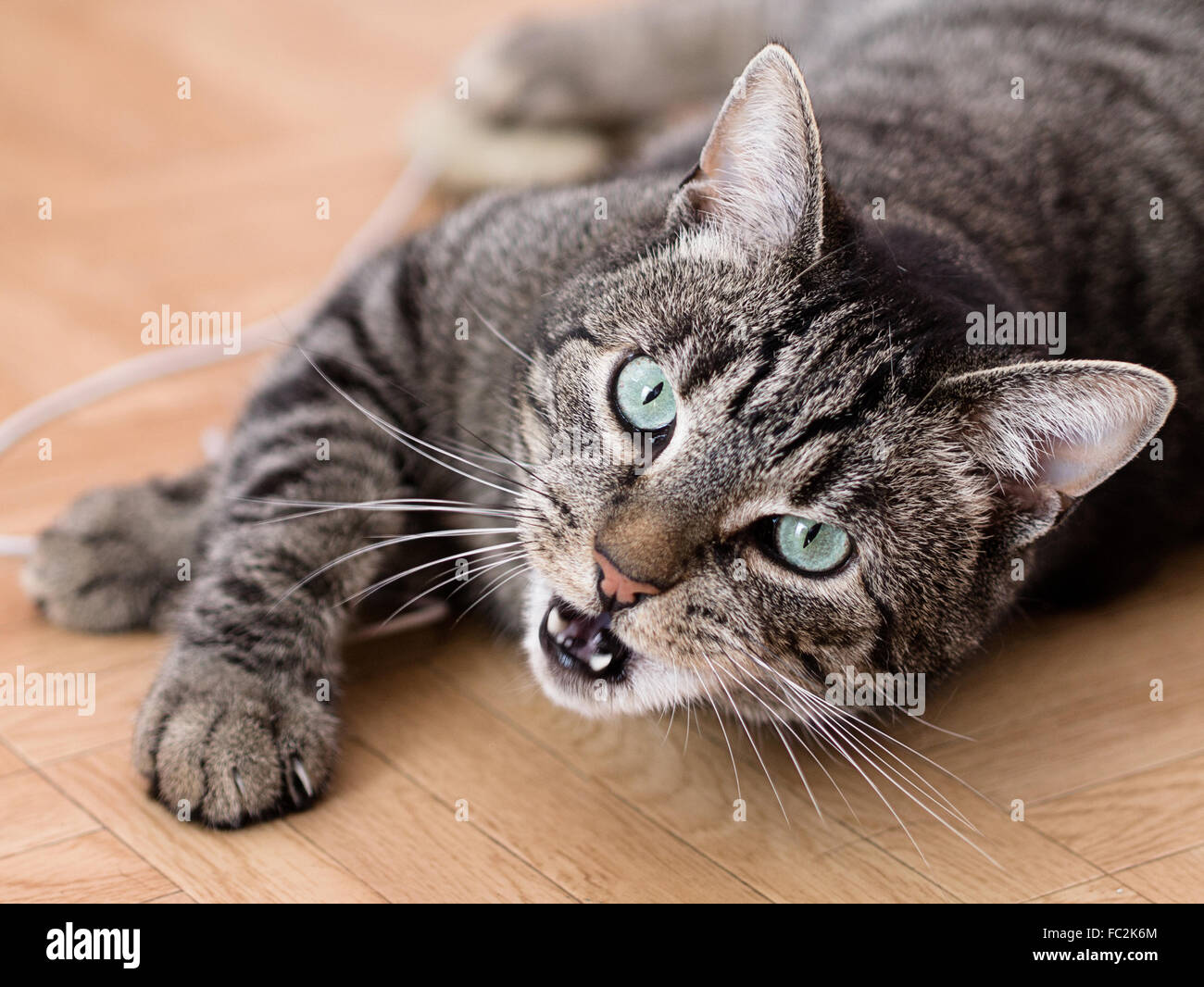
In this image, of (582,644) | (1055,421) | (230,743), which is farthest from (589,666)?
(1055,421)

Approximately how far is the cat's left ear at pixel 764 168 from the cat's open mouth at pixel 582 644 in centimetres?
38

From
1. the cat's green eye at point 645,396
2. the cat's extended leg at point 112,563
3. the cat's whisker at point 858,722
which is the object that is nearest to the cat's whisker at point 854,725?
the cat's whisker at point 858,722

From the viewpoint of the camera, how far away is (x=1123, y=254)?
167 centimetres

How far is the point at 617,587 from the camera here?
1170 millimetres

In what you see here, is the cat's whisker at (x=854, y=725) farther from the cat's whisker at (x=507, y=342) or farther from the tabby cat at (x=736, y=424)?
the cat's whisker at (x=507, y=342)

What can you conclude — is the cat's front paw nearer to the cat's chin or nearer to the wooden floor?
the wooden floor

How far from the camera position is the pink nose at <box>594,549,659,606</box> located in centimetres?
116

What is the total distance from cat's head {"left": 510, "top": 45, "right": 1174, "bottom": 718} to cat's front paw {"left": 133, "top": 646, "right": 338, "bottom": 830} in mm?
251

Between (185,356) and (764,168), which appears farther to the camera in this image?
(185,356)

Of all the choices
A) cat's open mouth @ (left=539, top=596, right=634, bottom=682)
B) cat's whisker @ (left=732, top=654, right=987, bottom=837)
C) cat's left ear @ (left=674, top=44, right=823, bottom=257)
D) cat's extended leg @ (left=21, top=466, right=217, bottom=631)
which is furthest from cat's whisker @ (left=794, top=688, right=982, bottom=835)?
cat's extended leg @ (left=21, top=466, right=217, bottom=631)

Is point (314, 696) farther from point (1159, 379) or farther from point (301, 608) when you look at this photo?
point (1159, 379)

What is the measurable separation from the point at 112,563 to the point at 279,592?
0.91 feet

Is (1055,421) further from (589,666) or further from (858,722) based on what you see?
(589,666)

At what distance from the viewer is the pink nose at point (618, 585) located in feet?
3.80
